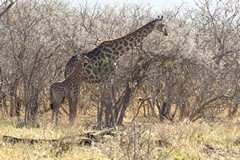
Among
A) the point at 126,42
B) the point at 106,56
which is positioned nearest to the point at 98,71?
the point at 106,56

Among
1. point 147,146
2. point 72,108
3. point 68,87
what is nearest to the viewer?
point 147,146

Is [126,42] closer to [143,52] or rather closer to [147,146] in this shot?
[143,52]

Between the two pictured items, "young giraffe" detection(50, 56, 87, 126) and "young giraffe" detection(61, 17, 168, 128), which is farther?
"young giraffe" detection(50, 56, 87, 126)

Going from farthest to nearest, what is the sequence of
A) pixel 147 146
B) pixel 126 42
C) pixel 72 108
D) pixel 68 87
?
pixel 72 108, pixel 68 87, pixel 126 42, pixel 147 146

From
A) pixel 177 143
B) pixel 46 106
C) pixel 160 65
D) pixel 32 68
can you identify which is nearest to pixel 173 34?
pixel 160 65

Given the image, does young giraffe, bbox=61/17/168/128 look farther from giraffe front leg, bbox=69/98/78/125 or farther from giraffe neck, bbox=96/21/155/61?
giraffe front leg, bbox=69/98/78/125

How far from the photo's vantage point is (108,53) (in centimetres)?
970

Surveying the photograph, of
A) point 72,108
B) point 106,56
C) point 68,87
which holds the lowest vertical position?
point 72,108

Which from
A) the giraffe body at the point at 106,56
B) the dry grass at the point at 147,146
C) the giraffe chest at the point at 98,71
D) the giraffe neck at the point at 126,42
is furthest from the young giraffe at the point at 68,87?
the dry grass at the point at 147,146

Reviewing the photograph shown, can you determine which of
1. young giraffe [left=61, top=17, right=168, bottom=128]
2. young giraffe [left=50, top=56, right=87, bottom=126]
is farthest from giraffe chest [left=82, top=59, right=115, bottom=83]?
young giraffe [left=50, top=56, right=87, bottom=126]

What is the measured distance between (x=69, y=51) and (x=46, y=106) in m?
4.33

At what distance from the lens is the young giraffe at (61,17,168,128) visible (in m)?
9.58

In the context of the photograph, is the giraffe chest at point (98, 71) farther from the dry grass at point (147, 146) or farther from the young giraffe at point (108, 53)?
the dry grass at point (147, 146)

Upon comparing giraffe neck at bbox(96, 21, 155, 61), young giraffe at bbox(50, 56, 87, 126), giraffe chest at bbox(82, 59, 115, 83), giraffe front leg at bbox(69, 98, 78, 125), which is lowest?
giraffe front leg at bbox(69, 98, 78, 125)
